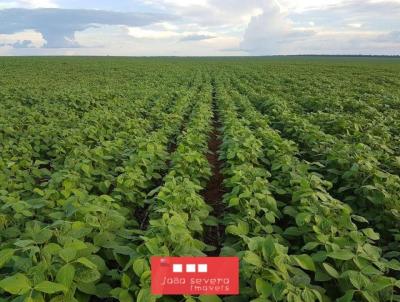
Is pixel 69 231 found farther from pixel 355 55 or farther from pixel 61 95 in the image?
pixel 355 55

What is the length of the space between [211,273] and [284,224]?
8.57 ft

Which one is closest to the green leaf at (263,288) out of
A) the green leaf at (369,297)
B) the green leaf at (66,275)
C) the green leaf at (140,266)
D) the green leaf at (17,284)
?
the green leaf at (369,297)

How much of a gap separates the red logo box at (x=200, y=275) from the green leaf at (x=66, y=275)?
599 mm

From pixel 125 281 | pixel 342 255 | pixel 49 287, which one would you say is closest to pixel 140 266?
pixel 125 281

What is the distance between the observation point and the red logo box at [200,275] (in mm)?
1921

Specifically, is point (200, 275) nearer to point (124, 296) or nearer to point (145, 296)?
point (145, 296)

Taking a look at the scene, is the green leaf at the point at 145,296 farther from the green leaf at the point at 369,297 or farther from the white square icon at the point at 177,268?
the green leaf at the point at 369,297

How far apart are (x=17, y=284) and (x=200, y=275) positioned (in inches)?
41.0

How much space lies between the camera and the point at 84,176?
16.6ft

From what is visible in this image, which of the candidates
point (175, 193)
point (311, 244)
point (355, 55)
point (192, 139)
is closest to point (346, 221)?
point (311, 244)

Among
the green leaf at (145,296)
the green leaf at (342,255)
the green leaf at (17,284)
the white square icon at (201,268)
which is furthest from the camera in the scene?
the green leaf at (342,255)

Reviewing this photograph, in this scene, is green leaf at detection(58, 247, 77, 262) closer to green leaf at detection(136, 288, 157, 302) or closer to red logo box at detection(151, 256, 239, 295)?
green leaf at detection(136, 288, 157, 302)

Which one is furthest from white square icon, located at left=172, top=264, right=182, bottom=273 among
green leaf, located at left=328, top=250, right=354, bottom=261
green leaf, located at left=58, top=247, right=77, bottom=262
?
green leaf, located at left=328, top=250, right=354, bottom=261

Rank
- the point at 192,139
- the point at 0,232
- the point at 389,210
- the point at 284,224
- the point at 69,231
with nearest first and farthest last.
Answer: the point at 69,231 → the point at 0,232 → the point at 389,210 → the point at 284,224 → the point at 192,139
